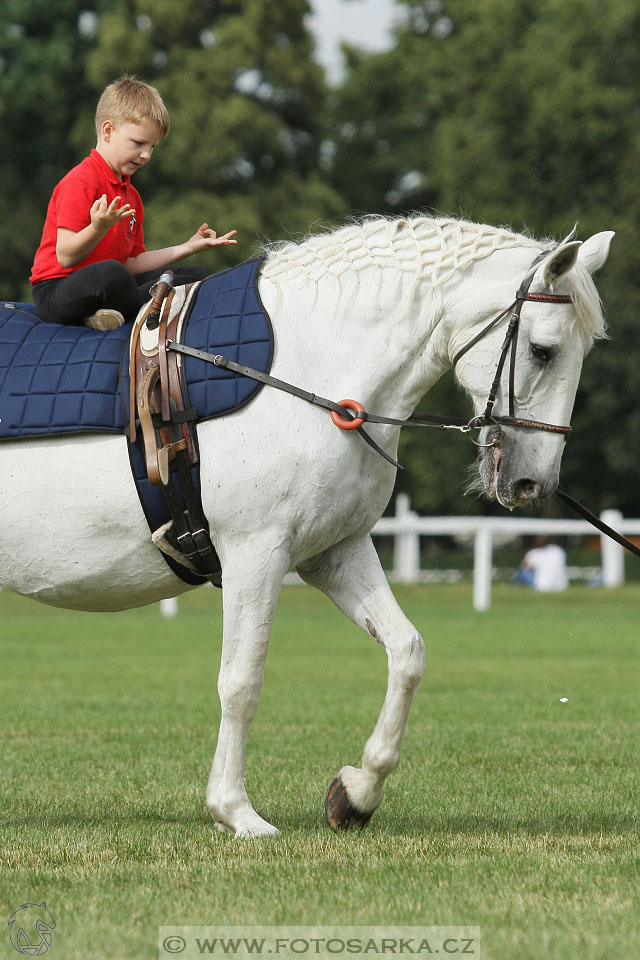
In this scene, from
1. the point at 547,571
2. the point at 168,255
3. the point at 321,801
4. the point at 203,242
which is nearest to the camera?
the point at 203,242

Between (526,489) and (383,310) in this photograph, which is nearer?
(526,489)

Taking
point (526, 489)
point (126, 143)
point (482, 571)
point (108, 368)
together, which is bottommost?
point (482, 571)

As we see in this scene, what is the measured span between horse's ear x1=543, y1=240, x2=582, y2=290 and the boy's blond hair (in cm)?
179

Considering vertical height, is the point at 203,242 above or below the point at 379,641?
above

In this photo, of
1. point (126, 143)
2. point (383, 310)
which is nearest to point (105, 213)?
point (126, 143)

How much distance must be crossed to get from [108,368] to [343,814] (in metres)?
2.12

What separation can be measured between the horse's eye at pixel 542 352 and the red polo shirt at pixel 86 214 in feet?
6.00

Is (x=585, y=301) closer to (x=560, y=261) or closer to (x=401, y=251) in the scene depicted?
(x=560, y=261)

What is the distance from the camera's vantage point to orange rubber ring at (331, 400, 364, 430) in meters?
5.20

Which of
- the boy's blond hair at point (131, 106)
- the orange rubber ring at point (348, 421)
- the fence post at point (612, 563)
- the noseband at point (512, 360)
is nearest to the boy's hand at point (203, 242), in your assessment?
the boy's blond hair at point (131, 106)

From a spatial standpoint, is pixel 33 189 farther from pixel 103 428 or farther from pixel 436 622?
pixel 103 428

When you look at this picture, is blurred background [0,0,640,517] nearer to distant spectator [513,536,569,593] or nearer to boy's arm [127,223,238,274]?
distant spectator [513,536,569,593]

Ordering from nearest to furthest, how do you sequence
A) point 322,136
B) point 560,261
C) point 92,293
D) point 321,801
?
1. point 560,261
2. point 92,293
3. point 321,801
4. point 322,136

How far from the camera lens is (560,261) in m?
5.07
